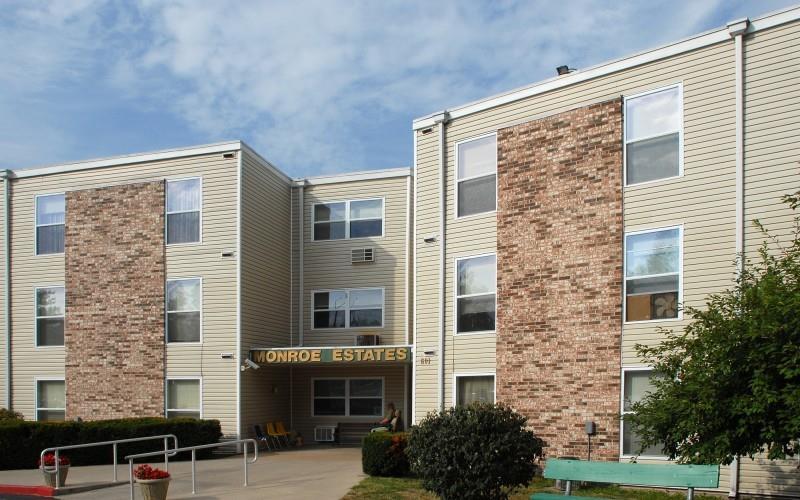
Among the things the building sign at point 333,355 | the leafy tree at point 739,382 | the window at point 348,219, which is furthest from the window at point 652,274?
the window at point 348,219

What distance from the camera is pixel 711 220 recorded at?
44.9 ft

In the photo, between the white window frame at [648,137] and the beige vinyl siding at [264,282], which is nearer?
the white window frame at [648,137]

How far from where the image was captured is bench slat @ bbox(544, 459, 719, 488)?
31.2ft

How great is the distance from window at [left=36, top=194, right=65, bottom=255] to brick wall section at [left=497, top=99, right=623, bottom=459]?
13.6 m

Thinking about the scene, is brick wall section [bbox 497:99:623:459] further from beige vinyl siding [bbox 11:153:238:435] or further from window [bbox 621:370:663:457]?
beige vinyl siding [bbox 11:153:238:435]

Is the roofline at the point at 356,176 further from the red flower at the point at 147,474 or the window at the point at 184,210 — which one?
the red flower at the point at 147,474

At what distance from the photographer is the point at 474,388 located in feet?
55.7

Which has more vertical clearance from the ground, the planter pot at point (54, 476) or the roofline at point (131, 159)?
the roofline at point (131, 159)

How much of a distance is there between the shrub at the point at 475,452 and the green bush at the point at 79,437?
31.6 feet

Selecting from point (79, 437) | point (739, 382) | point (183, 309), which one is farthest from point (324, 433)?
point (739, 382)

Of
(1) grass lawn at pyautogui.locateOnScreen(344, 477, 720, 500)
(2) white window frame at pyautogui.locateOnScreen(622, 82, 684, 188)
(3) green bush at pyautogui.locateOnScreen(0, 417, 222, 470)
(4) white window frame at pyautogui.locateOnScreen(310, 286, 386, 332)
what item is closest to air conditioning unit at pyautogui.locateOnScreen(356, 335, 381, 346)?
(4) white window frame at pyautogui.locateOnScreen(310, 286, 386, 332)

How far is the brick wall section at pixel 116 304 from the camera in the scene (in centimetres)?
2173

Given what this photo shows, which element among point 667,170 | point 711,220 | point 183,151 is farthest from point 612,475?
point 183,151

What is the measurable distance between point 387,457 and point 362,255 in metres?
9.68
